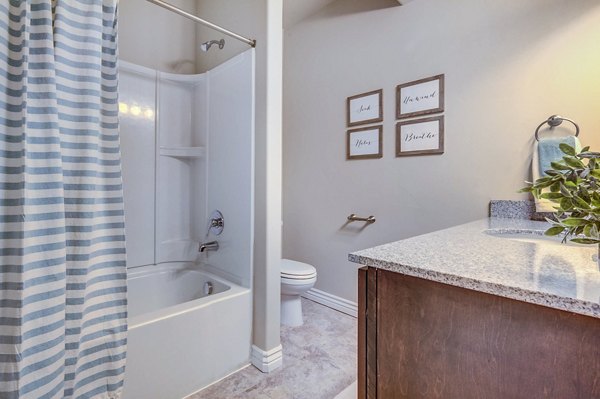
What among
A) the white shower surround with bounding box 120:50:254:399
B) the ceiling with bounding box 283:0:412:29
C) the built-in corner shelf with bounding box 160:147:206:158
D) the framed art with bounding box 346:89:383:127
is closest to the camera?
the white shower surround with bounding box 120:50:254:399

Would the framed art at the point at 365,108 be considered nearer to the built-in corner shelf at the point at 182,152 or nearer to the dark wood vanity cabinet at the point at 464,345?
the built-in corner shelf at the point at 182,152

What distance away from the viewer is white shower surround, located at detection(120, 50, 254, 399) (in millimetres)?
1427

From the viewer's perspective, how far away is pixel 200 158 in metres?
2.34

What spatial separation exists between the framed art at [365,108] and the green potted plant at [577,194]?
1.66m

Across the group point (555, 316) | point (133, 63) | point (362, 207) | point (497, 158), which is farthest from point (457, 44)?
point (133, 63)

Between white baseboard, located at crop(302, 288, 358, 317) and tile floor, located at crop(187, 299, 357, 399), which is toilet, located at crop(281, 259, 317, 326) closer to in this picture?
tile floor, located at crop(187, 299, 357, 399)

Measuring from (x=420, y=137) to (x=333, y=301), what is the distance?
1498 mm

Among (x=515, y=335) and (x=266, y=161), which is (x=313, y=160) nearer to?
(x=266, y=161)

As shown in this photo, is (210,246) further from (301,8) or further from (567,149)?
(301,8)

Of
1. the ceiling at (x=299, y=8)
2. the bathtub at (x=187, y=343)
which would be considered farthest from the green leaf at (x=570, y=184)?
Result: the ceiling at (x=299, y=8)

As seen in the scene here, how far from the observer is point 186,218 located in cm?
244

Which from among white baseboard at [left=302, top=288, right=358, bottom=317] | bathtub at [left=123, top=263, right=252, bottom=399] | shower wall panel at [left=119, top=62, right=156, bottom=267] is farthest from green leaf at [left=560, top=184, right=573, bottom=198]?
shower wall panel at [left=119, top=62, right=156, bottom=267]

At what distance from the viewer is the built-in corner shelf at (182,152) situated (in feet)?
7.51

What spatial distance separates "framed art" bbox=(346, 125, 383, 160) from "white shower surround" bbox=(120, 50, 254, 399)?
95 cm
